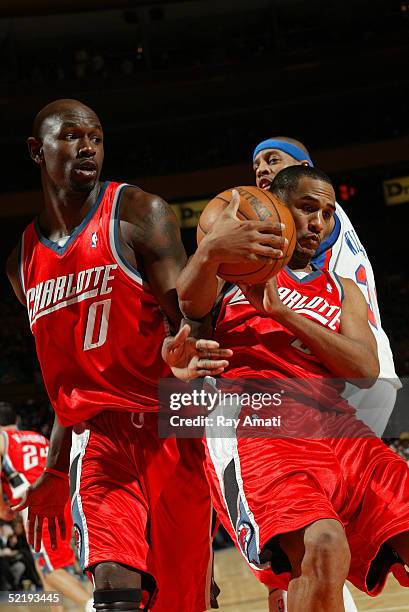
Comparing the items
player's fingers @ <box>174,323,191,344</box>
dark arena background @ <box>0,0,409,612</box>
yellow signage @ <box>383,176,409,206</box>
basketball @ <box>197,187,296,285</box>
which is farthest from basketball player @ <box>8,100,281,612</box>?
yellow signage @ <box>383,176,409,206</box>

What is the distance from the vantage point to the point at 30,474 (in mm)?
6730

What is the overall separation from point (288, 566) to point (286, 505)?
17cm

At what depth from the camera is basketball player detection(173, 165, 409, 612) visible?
2332mm

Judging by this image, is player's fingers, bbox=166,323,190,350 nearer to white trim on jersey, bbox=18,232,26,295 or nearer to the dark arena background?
white trim on jersey, bbox=18,232,26,295

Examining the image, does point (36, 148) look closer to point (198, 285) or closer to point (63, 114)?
point (63, 114)

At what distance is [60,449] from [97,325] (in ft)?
1.85

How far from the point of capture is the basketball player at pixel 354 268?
302 centimetres

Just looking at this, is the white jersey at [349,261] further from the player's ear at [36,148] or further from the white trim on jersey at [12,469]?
the white trim on jersey at [12,469]

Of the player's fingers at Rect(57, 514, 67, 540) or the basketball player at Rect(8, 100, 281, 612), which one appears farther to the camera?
the player's fingers at Rect(57, 514, 67, 540)

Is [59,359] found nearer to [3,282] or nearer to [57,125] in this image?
[57,125]

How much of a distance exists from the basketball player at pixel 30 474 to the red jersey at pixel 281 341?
13.4 feet

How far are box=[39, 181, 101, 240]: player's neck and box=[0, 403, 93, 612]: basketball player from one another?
387 cm

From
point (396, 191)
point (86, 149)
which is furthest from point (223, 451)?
point (396, 191)
